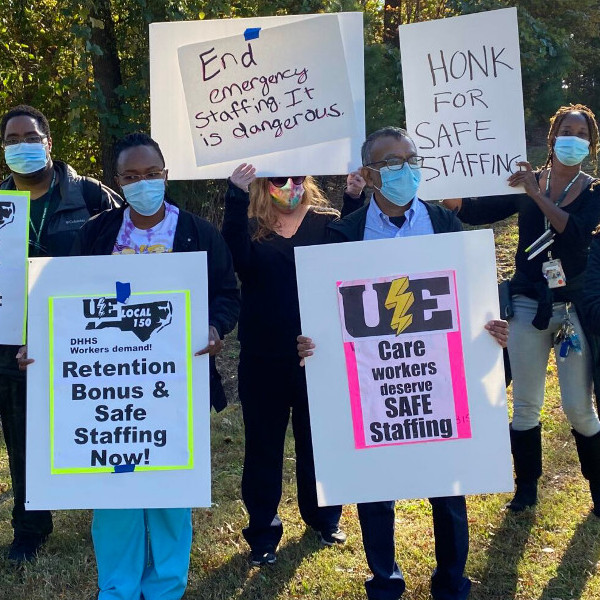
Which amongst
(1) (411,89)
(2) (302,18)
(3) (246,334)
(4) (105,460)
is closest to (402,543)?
(3) (246,334)

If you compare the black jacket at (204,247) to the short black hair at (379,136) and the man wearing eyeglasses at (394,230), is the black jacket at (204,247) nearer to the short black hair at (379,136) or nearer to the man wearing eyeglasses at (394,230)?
the man wearing eyeglasses at (394,230)

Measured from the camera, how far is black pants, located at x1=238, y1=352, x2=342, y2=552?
156 inches

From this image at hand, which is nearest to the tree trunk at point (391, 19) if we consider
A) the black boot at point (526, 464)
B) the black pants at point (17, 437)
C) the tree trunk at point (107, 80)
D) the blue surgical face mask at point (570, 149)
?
the tree trunk at point (107, 80)

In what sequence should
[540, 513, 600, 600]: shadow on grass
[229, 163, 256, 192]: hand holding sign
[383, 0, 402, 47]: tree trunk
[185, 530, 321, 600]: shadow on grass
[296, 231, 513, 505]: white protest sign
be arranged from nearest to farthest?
1. [296, 231, 513, 505]: white protest sign
2. [229, 163, 256, 192]: hand holding sign
3. [540, 513, 600, 600]: shadow on grass
4. [185, 530, 321, 600]: shadow on grass
5. [383, 0, 402, 47]: tree trunk

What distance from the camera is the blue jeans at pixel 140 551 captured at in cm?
352

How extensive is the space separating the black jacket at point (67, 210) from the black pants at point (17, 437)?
4.0 inches

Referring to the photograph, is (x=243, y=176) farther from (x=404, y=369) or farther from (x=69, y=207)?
(x=404, y=369)

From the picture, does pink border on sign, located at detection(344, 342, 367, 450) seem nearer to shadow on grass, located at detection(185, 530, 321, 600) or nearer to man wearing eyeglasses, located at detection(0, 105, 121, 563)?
shadow on grass, located at detection(185, 530, 321, 600)

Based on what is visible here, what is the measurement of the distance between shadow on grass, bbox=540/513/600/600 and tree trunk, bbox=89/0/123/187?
18.9ft

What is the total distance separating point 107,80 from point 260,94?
17.0 ft

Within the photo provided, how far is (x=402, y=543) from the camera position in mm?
4336

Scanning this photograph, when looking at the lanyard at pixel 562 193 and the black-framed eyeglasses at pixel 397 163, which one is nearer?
the black-framed eyeglasses at pixel 397 163

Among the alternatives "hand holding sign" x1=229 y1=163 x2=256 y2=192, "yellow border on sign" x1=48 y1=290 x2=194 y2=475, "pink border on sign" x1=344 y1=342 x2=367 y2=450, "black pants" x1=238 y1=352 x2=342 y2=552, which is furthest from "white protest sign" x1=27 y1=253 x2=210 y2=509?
"black pants" x1=238 y1=352 x2=342 y2=552

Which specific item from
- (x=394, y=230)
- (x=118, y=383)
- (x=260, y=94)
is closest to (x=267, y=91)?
(x=260, y=94)
